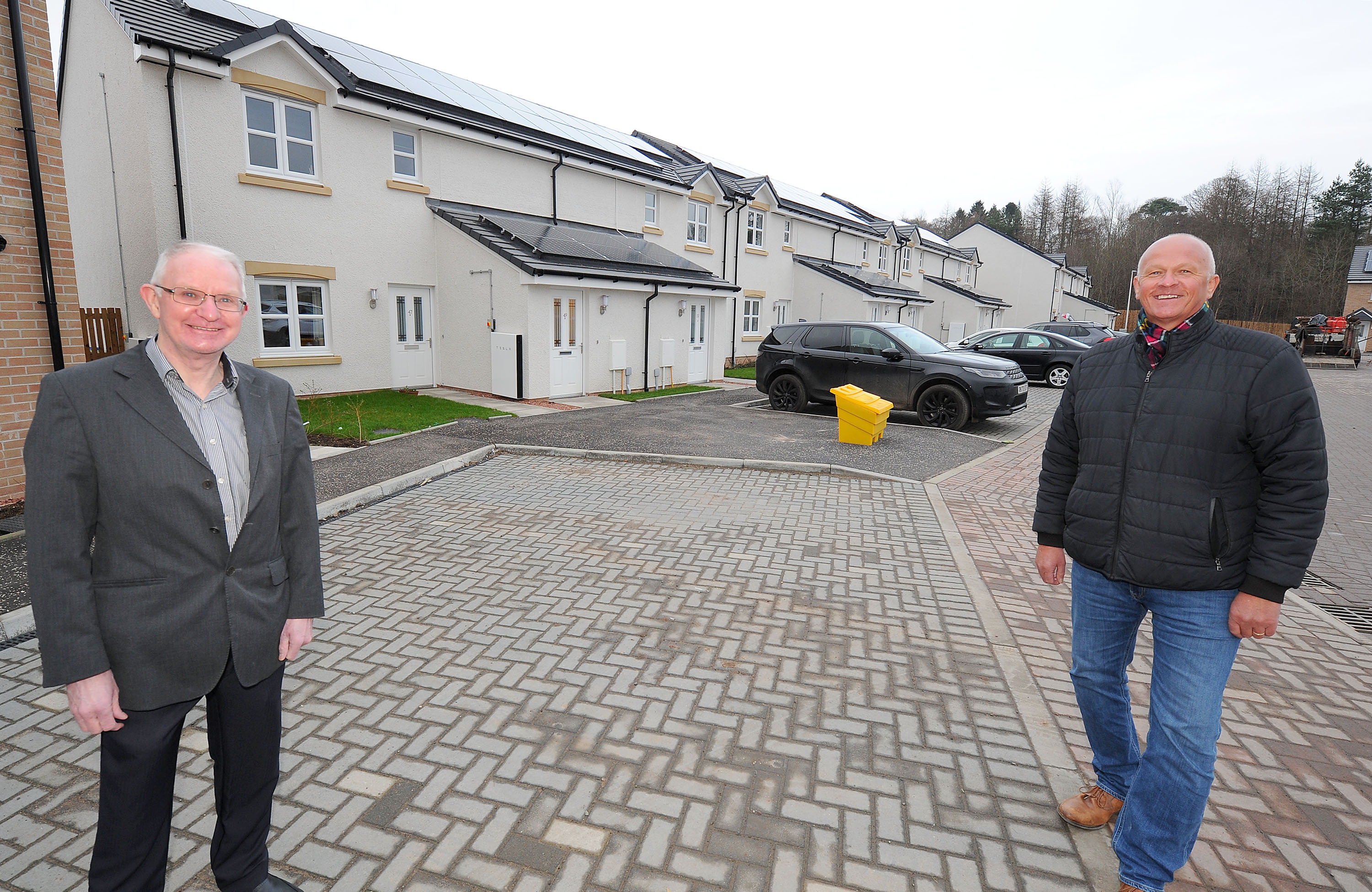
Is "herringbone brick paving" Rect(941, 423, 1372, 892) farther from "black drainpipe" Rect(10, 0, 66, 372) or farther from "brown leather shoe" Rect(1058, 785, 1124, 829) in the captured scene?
"black drainpipe" Rect(10, 0, 66, 372)

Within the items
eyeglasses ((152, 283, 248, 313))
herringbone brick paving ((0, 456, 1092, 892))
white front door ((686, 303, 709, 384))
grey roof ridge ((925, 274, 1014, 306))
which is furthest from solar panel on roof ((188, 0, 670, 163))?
grey roof ridge ((925, 274, 1014, 306))

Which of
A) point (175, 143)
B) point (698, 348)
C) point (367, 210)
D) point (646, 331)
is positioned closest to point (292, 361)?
point (367, 210)

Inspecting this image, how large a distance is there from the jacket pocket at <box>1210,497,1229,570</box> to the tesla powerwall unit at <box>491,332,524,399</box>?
1371 cm

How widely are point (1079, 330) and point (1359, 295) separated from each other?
43.3 m

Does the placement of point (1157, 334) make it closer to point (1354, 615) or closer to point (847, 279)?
point (1354, 615)

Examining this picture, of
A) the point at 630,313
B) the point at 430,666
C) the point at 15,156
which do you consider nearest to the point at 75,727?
the point at 430,666

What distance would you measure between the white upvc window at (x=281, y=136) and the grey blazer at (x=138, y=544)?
1351cm

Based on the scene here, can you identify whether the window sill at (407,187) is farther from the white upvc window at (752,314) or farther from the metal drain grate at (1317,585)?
the metal drain grate at (1317,585)

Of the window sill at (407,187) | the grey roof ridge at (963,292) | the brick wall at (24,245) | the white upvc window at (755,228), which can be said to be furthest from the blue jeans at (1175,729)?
the grey roof ridge at (963,292)

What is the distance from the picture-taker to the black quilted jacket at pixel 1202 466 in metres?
2.26

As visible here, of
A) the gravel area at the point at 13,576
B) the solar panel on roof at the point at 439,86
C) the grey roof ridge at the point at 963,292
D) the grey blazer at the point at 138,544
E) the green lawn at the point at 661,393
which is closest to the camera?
the grey blazer at the point at 138,544

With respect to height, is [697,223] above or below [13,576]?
above

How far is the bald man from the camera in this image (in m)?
2.28

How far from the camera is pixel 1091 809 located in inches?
113
